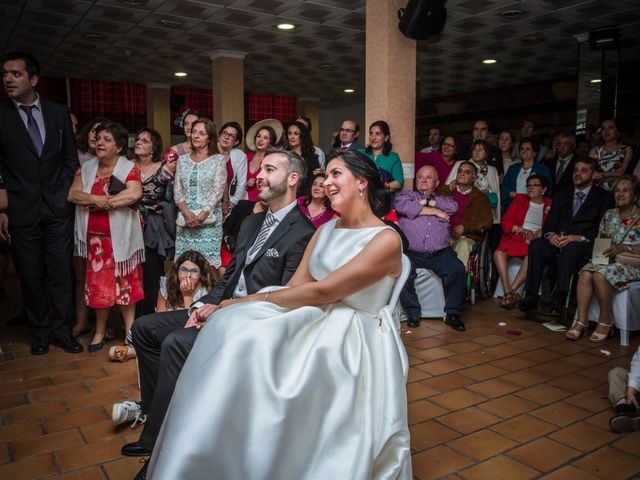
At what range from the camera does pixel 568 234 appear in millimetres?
4461

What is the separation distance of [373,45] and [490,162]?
1795mm

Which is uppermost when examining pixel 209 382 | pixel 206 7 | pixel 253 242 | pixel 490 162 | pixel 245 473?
pixel 206 7

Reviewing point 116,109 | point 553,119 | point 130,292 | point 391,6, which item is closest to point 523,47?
point 553,119

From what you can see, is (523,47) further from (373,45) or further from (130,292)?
(130,292)

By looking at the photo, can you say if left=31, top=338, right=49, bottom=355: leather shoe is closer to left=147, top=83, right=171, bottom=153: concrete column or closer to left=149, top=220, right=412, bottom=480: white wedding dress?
left=149, top=220, right=412, bottom=480: white wedding dress

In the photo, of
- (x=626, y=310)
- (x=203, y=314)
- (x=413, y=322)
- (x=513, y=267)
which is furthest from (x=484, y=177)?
(x=203, y=314)

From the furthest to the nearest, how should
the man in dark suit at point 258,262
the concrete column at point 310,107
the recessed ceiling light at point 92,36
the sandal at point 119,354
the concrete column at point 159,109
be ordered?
the concrete column at point 310,107, the concrete column at point 159,109, the recessed ceiling light at point 92,36, the sandal at point 119,354, the man in dark suit at point 258,262

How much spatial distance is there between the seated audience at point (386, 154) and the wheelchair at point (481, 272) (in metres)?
0.98

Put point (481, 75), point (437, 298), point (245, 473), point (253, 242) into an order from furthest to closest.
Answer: point (481, 75) → point (437, 298) → point (253, 242) → point (245, 473)

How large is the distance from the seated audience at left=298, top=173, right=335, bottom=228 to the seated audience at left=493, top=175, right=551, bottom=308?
7.01ft

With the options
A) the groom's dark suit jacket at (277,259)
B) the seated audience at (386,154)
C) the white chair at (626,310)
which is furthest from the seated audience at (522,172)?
the groom's dark suit jacket at (277,259)

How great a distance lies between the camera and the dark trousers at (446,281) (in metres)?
4.30

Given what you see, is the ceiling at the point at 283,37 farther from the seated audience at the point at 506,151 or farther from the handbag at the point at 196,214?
the handbag at the point at 196,214

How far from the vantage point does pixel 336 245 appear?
2.05 metres
